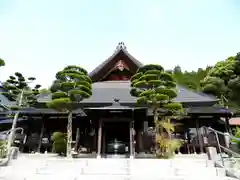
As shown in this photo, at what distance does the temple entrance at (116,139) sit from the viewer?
12.2 metres

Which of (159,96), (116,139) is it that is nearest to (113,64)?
(116,139)

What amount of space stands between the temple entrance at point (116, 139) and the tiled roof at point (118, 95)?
6.00 feet

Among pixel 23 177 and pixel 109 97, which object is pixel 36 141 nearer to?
pixel 109 97

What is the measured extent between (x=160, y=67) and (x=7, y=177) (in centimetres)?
783

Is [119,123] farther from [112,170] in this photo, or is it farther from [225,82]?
[225,82]

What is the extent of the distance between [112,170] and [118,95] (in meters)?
7.70

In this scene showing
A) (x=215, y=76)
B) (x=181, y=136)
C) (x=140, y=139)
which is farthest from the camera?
(x=215, y=76)

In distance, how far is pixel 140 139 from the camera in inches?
469

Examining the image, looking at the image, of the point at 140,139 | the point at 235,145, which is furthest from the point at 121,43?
the point at 235,145

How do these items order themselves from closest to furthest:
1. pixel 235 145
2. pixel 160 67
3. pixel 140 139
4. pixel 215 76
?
pixel 235 145
pixel 160 67
pixel 140 139
pixel 215 76

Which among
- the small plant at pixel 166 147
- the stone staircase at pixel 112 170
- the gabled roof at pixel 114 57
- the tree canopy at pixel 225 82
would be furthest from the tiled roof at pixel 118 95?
the tree canopy at pixel 225 82

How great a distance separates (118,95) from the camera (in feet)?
48.2

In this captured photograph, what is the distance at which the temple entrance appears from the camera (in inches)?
479

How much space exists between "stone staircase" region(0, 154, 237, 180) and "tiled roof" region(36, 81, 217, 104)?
6202mm
